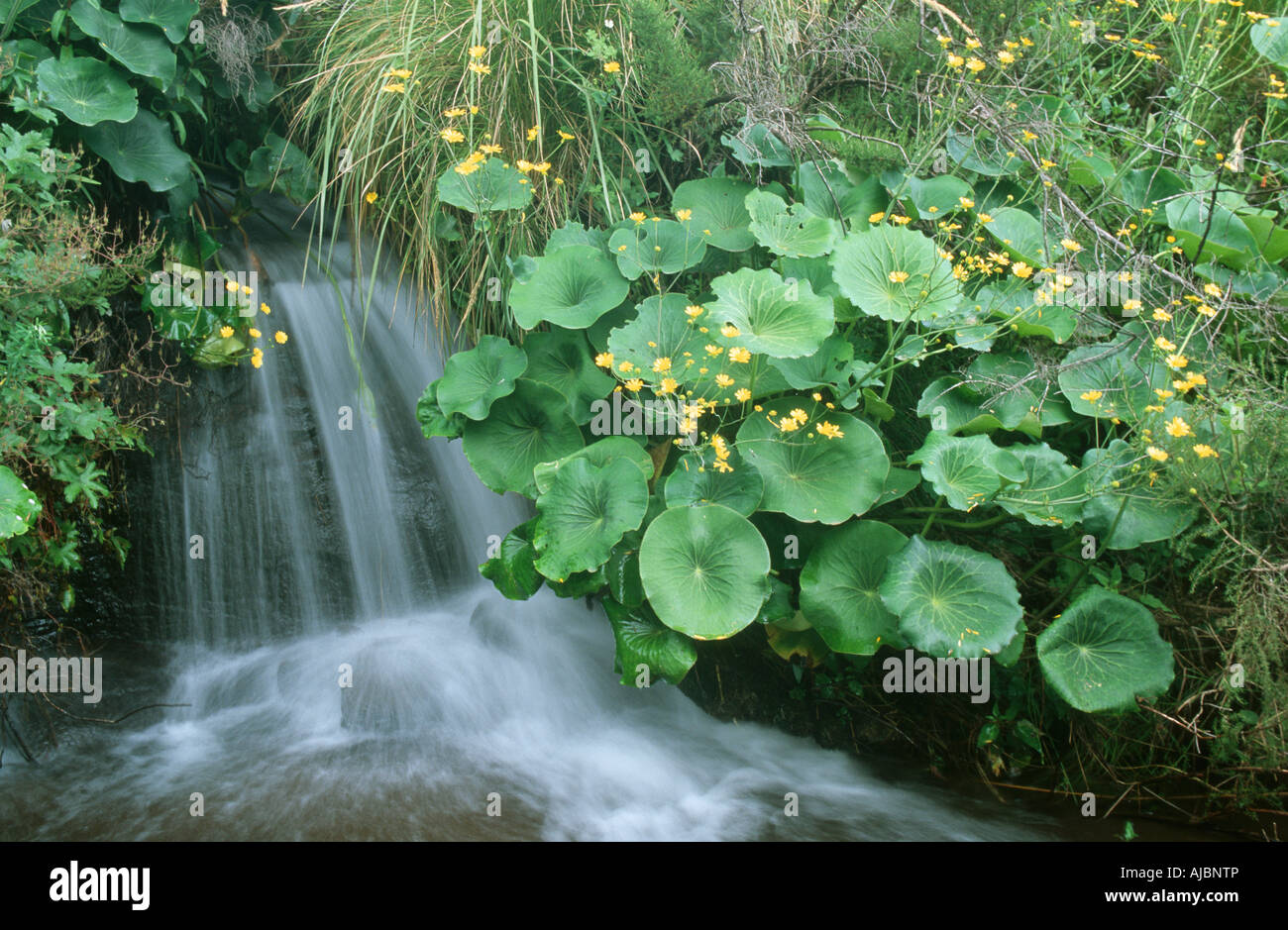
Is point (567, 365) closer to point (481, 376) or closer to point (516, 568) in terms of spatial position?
point (481, 376)

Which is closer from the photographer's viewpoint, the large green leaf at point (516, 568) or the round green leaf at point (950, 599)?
the round green leaf at point (950, 599)

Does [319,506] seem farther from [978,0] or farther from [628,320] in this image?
[978,0]

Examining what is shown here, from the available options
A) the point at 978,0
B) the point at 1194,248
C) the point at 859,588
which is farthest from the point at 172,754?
the point at 978,0

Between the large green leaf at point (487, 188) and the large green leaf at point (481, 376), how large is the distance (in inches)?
16.9

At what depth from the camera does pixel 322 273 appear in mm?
3527

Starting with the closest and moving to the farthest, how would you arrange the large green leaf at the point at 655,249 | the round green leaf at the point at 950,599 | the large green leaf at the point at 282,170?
the round green leaf at the point at 950,599 → the large green leaf at the point at 655,249 → the large green leaf at the point at 282,170

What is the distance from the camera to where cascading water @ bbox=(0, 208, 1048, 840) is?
2619 mm

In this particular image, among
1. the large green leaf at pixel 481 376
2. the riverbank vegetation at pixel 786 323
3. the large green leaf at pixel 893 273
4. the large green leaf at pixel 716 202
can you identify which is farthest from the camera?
the large green leaf at pixel 716 202

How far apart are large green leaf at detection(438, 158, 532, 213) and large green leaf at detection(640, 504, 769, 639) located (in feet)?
3.85

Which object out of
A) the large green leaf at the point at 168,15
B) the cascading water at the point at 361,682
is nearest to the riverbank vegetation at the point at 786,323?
the large green leaf at the point at 168,15

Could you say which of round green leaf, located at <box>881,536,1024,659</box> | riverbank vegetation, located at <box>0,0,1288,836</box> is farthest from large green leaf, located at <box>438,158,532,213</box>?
round green leaf, located at <box>881,536,1024,659</box>

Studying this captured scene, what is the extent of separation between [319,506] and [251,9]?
6.39 feet

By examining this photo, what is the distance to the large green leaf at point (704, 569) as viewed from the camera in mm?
2471

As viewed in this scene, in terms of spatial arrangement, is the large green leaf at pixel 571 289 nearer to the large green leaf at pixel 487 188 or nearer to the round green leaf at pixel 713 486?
the large green leaf at pixel 487 188
